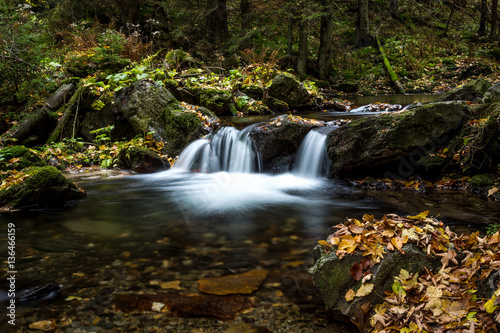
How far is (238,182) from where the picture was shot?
7305 mm

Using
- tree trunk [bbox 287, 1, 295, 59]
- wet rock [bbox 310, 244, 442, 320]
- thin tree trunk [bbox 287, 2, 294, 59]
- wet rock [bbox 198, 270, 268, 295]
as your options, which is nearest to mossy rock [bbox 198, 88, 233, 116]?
tree trunk [bbox 287, 1, 295, 59]

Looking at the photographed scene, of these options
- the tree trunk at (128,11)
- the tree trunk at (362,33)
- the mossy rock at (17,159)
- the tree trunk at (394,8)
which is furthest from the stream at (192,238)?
the tree trunk at (394,8)

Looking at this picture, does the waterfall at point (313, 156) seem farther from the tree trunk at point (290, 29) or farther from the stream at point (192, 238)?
the tree trunk at point (290, 29)

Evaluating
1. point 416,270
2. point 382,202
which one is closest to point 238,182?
point 382,202

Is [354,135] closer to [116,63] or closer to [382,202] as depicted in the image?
[382,202]

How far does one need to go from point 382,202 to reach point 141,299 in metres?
4.03

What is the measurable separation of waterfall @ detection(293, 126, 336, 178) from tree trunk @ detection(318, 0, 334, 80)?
10.4m

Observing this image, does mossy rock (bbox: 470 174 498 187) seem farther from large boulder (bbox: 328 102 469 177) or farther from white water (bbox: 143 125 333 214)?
white water (bbox: 143 125 333 214)

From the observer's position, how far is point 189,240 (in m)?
4.00

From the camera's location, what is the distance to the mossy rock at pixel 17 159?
258 inches

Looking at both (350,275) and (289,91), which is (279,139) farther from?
(350,275)

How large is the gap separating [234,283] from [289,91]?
9.78 m

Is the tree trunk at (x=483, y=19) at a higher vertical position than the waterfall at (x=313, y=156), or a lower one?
higher

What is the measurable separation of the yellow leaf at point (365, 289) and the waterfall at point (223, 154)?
5715 mm
